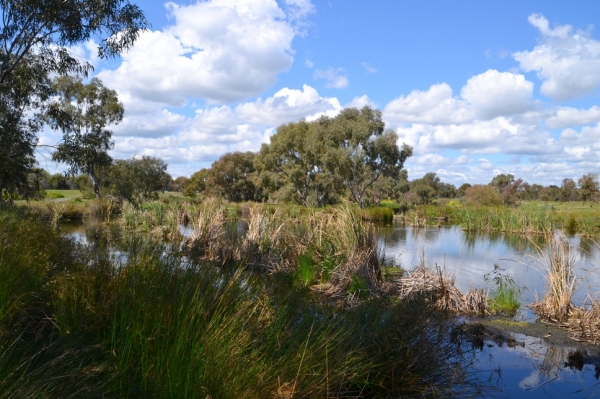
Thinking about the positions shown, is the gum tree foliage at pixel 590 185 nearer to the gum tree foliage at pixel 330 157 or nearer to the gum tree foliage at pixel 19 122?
the gum tree foliage at pixel 330 157

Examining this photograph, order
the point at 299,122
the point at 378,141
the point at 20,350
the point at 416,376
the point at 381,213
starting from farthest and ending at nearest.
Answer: the point at 299,122
the point at 378,141
the point at 381,213
the point at 416,376
the point at 20,350

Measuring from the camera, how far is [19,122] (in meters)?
17.3

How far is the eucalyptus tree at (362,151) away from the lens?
43.9 metres

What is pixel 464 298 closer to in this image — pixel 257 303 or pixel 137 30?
pixel 257 303

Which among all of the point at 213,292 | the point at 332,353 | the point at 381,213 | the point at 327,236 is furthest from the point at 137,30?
the point at 381,213

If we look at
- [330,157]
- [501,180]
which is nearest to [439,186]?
[501,180]

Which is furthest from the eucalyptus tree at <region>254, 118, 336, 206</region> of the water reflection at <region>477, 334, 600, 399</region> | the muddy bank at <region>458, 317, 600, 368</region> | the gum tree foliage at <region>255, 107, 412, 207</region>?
the water reflection at <region>477, 334, 600, 399</region>

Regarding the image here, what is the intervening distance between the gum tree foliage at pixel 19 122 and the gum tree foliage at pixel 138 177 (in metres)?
24.0

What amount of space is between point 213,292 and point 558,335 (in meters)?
6.24

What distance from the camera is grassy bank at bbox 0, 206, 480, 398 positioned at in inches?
136

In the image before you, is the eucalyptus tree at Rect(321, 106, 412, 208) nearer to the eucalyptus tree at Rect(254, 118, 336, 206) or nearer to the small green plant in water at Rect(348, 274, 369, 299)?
the eucalyptus tree at Rect(254, 118, 336, 206)

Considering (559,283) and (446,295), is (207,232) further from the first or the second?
(559,283)

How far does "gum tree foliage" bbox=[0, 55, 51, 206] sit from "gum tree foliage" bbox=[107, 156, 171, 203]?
2405 centimetres

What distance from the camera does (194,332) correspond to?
3992 millimetres
